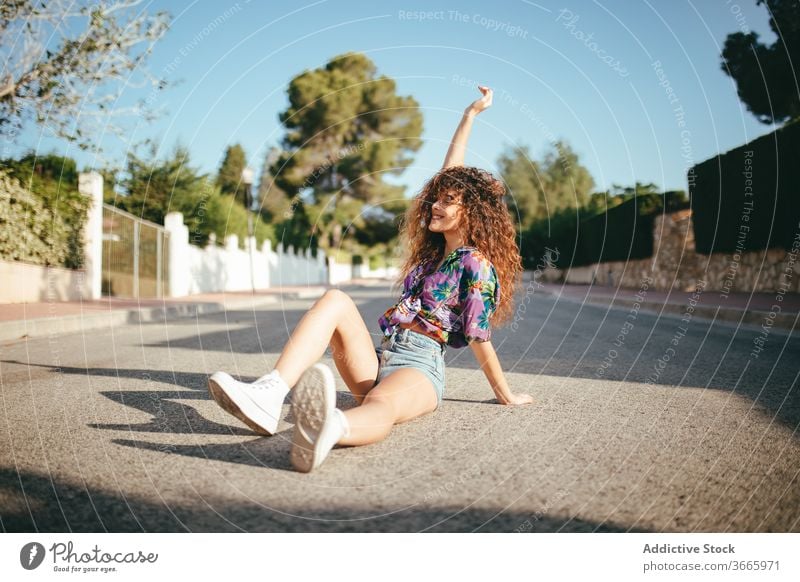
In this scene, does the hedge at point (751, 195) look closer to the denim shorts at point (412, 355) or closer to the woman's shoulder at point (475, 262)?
the woman's shoulder at point (475, 262)

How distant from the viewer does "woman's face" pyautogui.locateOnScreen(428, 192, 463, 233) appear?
301 centimetres

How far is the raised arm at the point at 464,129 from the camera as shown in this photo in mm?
3248

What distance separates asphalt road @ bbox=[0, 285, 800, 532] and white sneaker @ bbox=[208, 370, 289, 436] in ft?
0.39

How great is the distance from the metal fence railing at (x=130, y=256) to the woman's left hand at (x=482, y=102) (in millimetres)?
12264

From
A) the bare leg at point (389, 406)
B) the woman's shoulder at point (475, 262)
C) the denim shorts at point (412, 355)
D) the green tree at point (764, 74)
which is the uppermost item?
the green tree at point (764, 74)

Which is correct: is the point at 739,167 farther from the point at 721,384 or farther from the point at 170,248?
the point at 170,248

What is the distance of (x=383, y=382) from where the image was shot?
2.61 metres

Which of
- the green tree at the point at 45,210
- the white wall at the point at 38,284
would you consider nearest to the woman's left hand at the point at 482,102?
the green tree at the point at 45,210

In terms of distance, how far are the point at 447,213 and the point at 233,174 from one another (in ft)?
141

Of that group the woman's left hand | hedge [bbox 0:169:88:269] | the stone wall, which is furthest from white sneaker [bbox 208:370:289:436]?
hedge [bbox 0:169:88:269]

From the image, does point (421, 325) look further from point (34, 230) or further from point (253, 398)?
point (34, 230)

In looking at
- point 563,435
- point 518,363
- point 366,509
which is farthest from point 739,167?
point 366,509

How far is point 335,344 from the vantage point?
2.88 metres

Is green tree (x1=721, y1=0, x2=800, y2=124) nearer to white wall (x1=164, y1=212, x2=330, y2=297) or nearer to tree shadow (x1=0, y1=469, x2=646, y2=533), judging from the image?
white wall (x1=164, y1=212, x2=330, y2=297)
